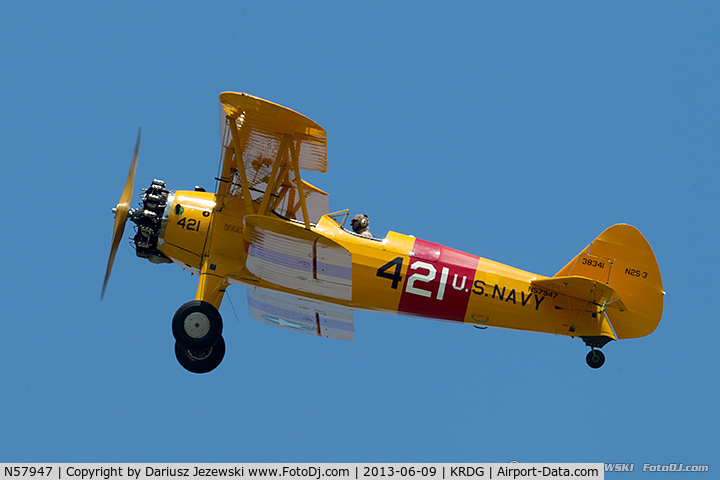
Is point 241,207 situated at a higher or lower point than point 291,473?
higher

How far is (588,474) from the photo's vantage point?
13508 millimetres

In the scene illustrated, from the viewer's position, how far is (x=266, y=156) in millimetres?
14617

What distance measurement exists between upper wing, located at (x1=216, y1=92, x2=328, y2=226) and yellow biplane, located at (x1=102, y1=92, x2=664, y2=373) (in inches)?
1.1

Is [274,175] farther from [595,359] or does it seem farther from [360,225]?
[595,359]

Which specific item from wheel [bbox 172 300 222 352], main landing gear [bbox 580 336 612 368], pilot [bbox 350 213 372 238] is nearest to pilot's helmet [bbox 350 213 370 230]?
pilot [bbox 350 213 372 238]

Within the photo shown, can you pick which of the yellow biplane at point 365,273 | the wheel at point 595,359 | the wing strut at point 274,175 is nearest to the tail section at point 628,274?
the yellow biplane at point 365,273

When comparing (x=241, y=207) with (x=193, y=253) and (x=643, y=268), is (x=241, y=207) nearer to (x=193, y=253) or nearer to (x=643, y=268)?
(x=193, y=253)

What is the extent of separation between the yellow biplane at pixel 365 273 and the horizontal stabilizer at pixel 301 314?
62 millimetres

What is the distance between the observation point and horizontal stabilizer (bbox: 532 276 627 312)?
1422 centimetres

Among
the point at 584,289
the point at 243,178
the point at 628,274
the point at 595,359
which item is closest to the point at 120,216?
the point at 243,178

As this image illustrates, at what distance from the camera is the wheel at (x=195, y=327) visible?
547 inches

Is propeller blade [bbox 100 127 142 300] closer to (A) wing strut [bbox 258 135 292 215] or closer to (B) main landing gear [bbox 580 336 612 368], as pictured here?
(A) wing strut [bbox 258 135 292 215]

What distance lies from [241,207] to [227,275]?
890 millimetres

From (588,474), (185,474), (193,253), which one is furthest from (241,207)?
(588,474)
